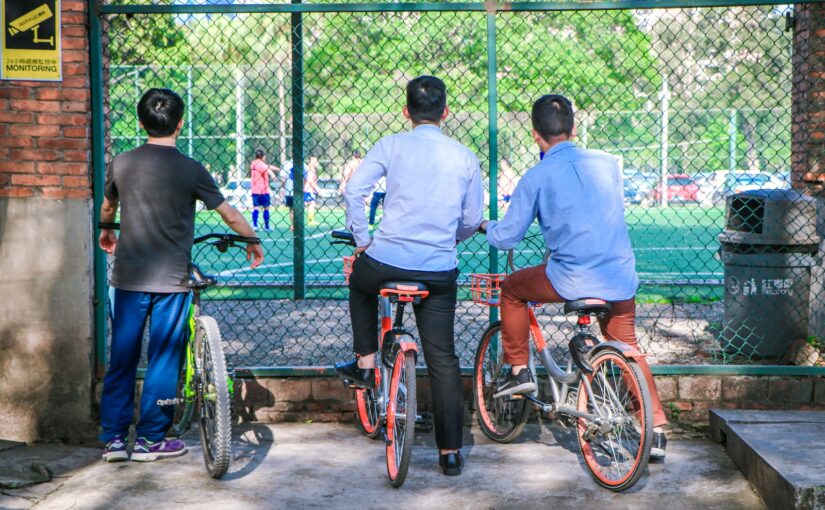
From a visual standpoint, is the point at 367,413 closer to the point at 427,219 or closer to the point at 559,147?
the point at 427,219

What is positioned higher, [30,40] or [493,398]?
[30,40]

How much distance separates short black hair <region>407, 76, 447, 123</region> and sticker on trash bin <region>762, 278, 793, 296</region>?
4107mm

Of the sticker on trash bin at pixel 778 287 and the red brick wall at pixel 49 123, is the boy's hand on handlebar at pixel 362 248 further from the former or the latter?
the sticker on trash bin at pixel 778 287

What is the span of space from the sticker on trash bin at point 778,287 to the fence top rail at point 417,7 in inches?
106

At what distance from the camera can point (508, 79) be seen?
1282 inches

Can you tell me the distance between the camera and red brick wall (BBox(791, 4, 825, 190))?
7.76m

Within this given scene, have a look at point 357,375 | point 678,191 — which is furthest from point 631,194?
point 357,375

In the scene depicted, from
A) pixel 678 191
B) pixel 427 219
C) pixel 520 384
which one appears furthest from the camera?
pixel 678 191

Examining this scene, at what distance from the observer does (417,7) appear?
20.1ft

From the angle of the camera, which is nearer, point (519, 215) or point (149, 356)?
point (519, 215)

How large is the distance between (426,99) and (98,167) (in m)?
2.29

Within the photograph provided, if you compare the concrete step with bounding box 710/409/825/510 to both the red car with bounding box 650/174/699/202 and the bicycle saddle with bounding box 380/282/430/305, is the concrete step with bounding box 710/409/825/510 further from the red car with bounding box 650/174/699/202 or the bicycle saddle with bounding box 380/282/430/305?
the red car with bounding box 650/174/699/202

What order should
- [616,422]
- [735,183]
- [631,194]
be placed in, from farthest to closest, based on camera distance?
[631,194], [735,183], [616,422]

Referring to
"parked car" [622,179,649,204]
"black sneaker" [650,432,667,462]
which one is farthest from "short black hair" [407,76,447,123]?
"parked car" [622,179,649,204]
